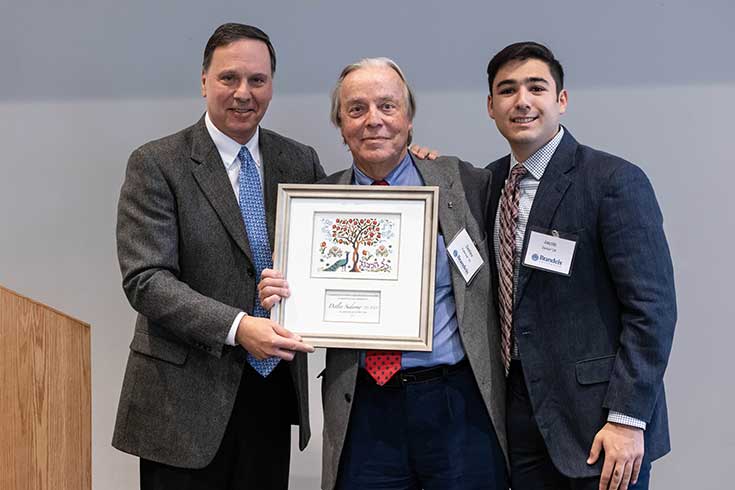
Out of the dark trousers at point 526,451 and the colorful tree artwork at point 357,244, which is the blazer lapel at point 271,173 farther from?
the dark trousers at point 526,451

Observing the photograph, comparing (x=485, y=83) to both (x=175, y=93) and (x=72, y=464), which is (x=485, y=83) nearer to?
(x=175, y=93)

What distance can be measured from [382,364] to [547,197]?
574mm

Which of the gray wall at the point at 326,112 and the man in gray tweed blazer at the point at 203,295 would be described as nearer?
the man in gray tweed blazer at the point at 203,295

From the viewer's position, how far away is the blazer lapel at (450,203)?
206 centimetres

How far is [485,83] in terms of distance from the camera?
3.19 m

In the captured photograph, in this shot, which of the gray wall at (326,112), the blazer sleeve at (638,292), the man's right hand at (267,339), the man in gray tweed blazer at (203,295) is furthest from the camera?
the gray wall at (326,112)

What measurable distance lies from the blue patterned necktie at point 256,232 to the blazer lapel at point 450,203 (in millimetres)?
449

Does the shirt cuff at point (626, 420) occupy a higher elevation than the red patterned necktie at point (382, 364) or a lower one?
lower

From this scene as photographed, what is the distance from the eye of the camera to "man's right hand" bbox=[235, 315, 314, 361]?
2.00 metres

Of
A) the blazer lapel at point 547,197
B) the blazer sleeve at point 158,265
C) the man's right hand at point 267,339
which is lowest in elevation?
the man's right hand at point 267,339

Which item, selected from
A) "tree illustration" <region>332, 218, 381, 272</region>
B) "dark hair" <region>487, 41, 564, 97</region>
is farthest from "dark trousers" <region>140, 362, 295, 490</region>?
"dark hair" <region>487, 41, 564, 97</region>

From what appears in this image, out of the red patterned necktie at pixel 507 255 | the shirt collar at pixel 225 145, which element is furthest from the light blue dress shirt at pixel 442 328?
the shirt collar at pixel 225 145

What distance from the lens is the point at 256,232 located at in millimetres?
2244

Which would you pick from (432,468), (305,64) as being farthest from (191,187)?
(305,64)
